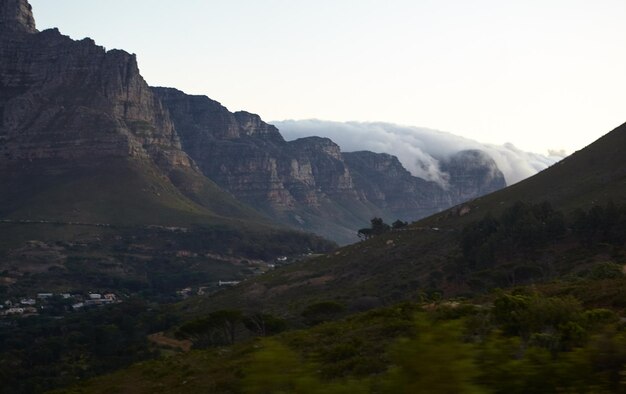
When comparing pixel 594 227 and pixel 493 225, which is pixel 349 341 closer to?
pixel 594 227

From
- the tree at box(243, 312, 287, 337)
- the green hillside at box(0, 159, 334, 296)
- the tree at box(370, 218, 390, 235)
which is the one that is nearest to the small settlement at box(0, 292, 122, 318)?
the green hillside at box(0, 159, 334, 296)

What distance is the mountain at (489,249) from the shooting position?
194 ft

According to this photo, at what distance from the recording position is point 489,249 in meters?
67.4

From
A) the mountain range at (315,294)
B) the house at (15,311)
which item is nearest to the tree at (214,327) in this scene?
the mountain range at (315,294)

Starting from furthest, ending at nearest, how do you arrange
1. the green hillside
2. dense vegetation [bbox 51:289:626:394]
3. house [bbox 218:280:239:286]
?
1. the green hillside
2. house [bbox 218:280:239:286]
3. dense vegetation [bbox 51:289:626:394]

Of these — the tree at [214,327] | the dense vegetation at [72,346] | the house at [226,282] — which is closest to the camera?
the tree at [214,327]

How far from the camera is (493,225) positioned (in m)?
74.1

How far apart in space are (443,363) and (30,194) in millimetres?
194306

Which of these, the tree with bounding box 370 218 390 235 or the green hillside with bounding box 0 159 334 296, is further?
the green hillside with bounding box 0 159 334 296

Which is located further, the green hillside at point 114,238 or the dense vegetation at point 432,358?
the green hillside at point 114,238

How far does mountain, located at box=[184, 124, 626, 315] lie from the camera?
194ft

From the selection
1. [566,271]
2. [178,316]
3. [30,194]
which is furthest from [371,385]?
[30,194]

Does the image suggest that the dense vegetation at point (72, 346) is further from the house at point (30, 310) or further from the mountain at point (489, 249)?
the mountain at point (489, 249)

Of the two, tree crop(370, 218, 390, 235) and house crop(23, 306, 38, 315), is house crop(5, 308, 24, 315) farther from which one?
tree crop(370, 218, 390, 235)
